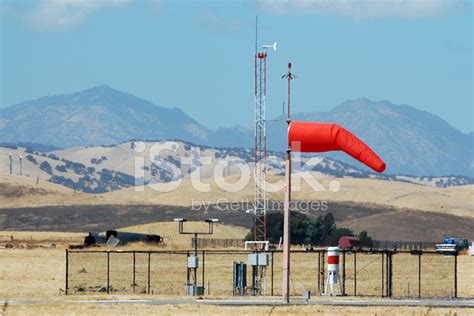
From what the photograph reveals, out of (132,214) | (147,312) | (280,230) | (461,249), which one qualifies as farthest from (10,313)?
(132,214)

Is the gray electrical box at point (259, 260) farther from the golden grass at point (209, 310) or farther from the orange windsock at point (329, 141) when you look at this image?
the orange windsock at point (329, 141)

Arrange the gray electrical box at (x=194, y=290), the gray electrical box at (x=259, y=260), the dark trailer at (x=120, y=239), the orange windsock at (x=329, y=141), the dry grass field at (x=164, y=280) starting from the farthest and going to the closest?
the dark trailer at (x=120, y=239)
the gray electrical box at (x=194, y=290)
the gray electrical box at (x=259, y=260)
the dry grass field at (x=164, y=280)
the orange windsock at (x=329, y=141)

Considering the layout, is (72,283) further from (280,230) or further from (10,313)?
(280,230)

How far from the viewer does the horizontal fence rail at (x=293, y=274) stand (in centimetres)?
6175

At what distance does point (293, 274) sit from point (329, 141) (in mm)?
35122

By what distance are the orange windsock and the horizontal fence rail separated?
1144 cm

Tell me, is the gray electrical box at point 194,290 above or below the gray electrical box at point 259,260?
below

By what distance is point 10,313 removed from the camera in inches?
1828

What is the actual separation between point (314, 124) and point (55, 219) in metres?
145

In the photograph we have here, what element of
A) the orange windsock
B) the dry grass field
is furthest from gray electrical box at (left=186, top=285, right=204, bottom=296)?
the orange windsock

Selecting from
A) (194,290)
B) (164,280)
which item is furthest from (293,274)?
(194,290)

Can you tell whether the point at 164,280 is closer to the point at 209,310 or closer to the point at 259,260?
the point at 259,260

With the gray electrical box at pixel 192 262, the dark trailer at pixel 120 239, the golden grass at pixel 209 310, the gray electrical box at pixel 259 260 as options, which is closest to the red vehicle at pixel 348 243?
the dark trailer at pixel 120 239

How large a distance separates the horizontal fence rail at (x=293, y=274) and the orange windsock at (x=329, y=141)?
1144 centimetres
